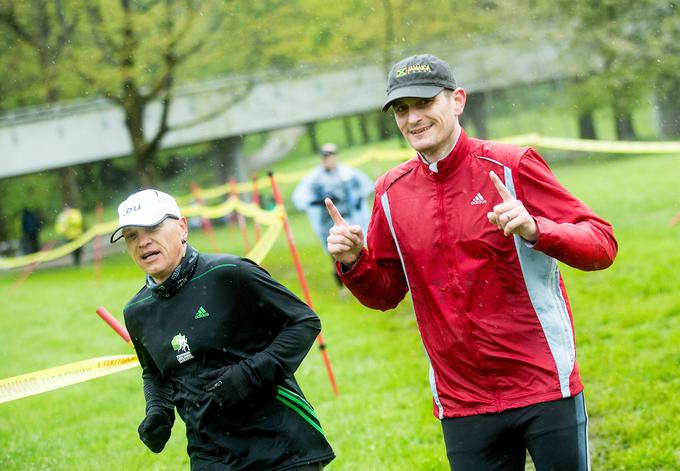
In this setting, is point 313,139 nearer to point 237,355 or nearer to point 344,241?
point 237,355

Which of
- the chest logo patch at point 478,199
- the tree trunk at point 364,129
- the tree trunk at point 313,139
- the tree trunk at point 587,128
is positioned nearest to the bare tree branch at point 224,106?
the tree trunk at point 364,129

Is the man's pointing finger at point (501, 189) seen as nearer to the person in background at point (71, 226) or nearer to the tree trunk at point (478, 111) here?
the person in background at point (71, 226)

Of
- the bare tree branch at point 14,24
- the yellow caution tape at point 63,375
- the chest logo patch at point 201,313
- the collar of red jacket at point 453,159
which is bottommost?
the yellow caution tape at point 63,375

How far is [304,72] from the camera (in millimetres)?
33219

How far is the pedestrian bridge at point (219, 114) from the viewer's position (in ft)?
107

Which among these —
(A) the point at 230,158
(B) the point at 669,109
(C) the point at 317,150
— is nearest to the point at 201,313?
(B) the point at 669,109

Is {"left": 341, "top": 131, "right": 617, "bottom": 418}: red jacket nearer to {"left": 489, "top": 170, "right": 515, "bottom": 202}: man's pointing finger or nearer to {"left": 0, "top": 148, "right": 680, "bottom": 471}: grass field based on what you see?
{"left": 489, "top": 170, "right": 515, "bottom": 202}: man's pointing finger

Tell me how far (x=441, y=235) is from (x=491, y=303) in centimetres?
32

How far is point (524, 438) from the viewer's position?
3.43 metres

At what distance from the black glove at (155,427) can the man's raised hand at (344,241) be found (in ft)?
3.22

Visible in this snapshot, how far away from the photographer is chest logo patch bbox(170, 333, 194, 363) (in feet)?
11.8

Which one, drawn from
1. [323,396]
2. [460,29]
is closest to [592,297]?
[323,396]

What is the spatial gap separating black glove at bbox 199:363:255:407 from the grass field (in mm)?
2874

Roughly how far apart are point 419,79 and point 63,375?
3044 millimetres
